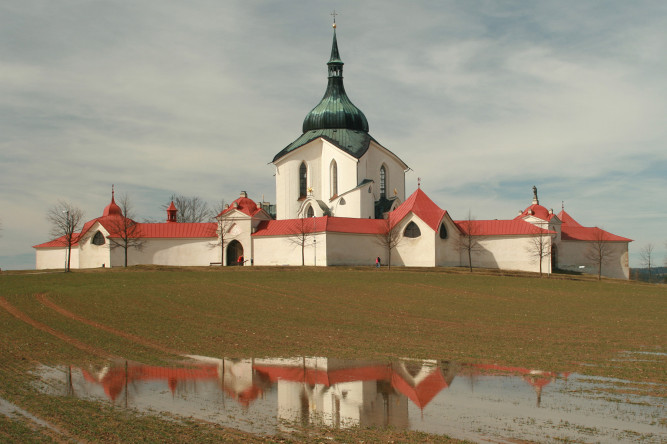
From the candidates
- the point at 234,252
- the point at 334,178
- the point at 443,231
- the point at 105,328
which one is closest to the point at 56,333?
the point at 105,328

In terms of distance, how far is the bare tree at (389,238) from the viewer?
5622 cm

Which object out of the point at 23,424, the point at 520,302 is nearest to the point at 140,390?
the point at 23,424

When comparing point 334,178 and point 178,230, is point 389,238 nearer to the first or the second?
point 334,178

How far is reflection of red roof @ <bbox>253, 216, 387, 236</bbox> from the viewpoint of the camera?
2184 inches

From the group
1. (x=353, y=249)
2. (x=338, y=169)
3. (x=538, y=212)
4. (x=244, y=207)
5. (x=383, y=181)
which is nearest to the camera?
(x=353, y=249)

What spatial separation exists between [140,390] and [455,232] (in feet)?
149

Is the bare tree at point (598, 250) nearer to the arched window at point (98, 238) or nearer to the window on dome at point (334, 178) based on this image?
the window on dome at point (334, 178)

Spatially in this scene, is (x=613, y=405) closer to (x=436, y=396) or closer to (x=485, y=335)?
(x=436, y=396)

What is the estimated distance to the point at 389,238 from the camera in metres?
56.2

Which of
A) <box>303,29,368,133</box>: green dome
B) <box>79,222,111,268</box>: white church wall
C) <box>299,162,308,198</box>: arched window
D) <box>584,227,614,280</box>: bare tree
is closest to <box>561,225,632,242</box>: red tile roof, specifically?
<box>584,227,614,280</box>: bare tree

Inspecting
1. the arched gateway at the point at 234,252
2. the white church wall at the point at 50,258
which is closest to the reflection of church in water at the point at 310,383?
the arched gateway at the point at 234,252

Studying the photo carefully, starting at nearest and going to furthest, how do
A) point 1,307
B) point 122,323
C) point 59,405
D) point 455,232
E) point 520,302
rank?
point 59,405 < point 122,323 < point 1,307 < point 520,302 < point 455,232

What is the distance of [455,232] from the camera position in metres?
57.8

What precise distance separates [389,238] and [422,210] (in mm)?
3718
